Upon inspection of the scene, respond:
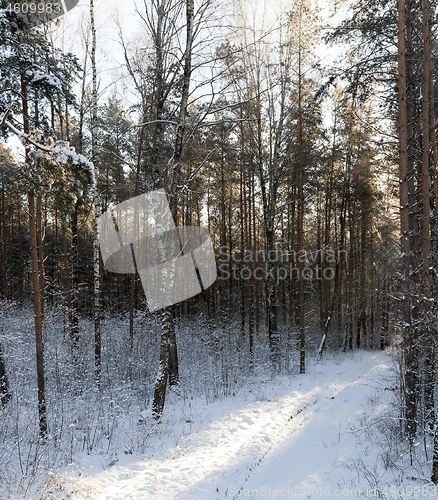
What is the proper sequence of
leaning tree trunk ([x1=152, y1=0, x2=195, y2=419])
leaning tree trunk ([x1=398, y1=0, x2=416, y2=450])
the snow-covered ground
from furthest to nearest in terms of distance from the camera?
leaning tree trunk ([x1=152, y1=0, x2=195, y2=419]) < leaning tree trunk ([x1=398, y1=0, x2=416, y2=450]) < the snow-covered ground

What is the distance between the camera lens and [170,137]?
1594cm

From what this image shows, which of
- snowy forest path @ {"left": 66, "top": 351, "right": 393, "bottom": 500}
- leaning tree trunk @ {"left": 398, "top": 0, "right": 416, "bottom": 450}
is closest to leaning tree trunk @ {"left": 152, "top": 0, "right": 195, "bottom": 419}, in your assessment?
snowy forest path @ {"left": 66, "top": 351, "right": 393, "bottom": 500}

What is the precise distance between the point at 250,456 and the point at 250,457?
0.10 feet

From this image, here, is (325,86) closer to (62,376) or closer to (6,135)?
(6,135)

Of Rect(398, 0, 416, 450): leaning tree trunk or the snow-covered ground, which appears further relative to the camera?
Rect(398, 0, 416, 450): leaning tree trunk

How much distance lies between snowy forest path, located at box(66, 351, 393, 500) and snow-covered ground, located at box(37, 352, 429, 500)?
16mm

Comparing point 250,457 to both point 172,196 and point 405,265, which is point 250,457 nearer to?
point 405,265

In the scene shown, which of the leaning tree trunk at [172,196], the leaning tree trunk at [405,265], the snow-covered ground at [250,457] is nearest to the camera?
the snow-covered ground at [250,457]

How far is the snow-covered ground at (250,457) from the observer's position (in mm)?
4246

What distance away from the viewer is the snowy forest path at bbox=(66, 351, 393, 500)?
427cm

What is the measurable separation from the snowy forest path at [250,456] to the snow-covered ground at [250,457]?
0.02 m

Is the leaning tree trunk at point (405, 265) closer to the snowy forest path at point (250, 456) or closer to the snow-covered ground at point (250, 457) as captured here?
the snow-covered ground at point (250, 457)

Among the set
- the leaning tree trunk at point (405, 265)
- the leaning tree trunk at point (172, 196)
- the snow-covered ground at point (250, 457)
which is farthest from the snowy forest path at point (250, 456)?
the leaning tree trunk at point (405, 265)

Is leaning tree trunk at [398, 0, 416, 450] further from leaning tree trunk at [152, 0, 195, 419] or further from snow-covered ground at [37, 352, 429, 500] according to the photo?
leaning tree trunk at [152, 0, 195, 419]
